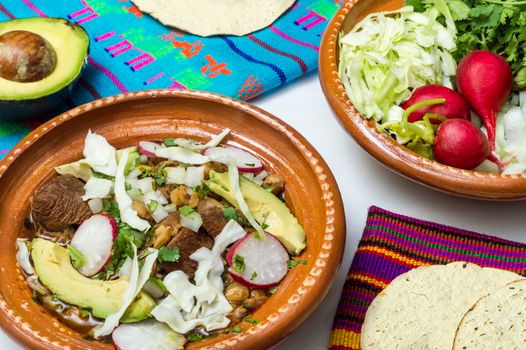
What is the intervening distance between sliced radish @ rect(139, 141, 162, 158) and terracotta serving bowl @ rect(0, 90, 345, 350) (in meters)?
0.04

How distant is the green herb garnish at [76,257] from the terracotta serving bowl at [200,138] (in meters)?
0.11

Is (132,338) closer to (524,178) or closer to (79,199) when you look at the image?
(79,199)

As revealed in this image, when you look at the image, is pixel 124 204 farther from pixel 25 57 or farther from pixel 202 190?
pixel 25 57

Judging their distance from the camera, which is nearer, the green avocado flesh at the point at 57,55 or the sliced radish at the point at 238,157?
the sliced radish at the point at 238,157

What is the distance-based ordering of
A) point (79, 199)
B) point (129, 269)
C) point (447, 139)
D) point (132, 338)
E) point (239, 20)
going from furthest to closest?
point (239, 20) < point (447, 139) < point (79, 199) < point (129, 269) < point (132, 338)

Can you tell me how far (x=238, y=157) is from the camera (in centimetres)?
162

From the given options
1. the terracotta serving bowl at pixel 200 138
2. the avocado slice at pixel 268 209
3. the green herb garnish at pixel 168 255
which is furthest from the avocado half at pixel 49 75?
the green herb garnish at pixel 168 255

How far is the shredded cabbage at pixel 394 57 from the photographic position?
1.79 m

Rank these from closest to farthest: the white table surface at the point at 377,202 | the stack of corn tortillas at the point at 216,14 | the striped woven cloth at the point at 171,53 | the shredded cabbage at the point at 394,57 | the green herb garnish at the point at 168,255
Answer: the green herb garnish at the point at 168,255, the white table surface at the point at 377,202, the shredded cabbage at the point at 394,57, the striped woven cloth at the point at 171,53, the stack of corn tortillas at the point at 216,14

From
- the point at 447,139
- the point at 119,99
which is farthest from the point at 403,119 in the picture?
the point at 119,99

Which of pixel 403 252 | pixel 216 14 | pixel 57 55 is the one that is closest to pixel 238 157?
pixel 403 252

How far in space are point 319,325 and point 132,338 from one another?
0.44m

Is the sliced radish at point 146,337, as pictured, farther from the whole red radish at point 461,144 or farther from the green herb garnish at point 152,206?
the whole red radish at point 461,144

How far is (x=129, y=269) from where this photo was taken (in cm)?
138
